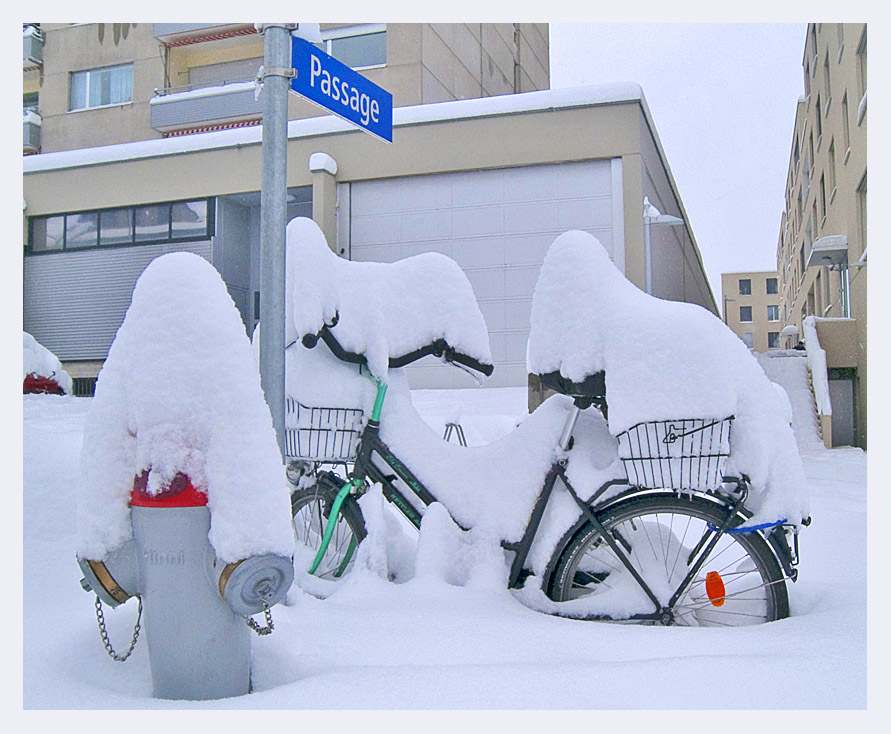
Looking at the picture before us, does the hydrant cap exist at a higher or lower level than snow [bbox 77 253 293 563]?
lower

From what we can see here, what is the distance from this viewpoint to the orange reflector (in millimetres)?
2480

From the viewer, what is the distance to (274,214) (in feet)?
8.13

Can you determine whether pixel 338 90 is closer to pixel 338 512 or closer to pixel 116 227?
pixel 338 512

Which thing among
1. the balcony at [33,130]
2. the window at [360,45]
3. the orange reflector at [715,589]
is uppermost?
the window at [360,45]

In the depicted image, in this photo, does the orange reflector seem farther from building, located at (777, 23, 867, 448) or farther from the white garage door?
the white garage door

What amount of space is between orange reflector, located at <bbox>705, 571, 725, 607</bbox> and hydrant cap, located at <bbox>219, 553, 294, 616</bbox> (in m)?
1.43

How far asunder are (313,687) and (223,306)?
3.22 feet

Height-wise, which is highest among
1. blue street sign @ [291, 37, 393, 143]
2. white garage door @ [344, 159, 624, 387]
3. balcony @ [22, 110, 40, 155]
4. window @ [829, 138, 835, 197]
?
balcony @ [22, 110, 40, 155]

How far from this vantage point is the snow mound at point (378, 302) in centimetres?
281

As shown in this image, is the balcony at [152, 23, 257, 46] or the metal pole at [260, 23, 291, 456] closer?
the metal pole at [260, 23, 291, 456]

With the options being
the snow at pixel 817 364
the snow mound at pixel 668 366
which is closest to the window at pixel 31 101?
the snow at pixel 817 364

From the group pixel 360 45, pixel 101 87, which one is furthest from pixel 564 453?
pixel 101 87

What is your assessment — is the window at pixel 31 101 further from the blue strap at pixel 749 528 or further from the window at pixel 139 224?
the blue strap at pixel 749 528

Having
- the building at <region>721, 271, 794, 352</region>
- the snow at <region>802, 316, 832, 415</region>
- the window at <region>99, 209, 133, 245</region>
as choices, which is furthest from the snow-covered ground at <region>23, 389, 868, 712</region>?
the building at <region>721, 271, 794, 352</region>
